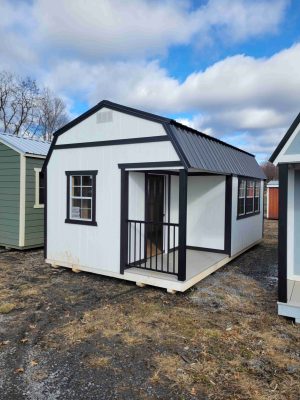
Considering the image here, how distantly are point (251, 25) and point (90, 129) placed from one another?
4.98 metres

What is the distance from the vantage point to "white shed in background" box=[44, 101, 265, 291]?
18.7 feet

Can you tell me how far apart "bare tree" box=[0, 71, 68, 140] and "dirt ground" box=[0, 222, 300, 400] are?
2585cm

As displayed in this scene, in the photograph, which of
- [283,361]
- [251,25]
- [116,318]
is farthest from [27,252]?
[251,25]

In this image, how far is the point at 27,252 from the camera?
9352 mm

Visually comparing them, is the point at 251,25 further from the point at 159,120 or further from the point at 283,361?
the point at 283,361

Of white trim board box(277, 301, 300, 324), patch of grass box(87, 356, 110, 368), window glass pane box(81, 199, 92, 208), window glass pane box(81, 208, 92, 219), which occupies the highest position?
window glass pane box(81, 199, 92, 208)

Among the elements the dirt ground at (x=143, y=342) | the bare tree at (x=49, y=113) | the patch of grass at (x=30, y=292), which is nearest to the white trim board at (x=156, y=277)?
the dirt ground at (x=143, y=342)

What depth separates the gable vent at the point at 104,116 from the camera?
250 inches

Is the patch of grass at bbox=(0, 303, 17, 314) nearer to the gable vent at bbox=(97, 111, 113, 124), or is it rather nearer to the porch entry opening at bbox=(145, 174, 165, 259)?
the porch entry opening at bbox=(145, 174, 165, 259)

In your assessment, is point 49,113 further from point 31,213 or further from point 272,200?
point 31,213

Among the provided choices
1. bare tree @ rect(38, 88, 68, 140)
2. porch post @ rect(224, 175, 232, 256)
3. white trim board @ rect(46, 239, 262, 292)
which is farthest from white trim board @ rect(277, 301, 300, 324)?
bare tree @ rect(38, 88, 68, 140)

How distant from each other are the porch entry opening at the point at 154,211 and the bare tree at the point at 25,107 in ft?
81.5

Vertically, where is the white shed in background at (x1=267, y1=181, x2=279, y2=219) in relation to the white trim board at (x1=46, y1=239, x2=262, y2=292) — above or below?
above

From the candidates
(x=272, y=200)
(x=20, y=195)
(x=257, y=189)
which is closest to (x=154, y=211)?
(x=20, y=195)
